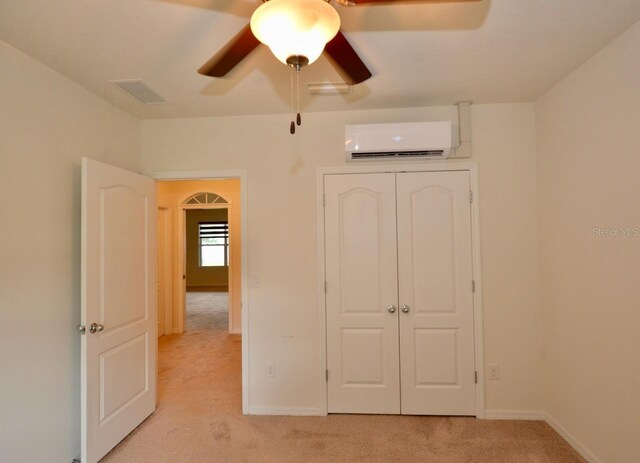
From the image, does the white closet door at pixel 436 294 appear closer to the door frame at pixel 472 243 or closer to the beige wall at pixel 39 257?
the door frame at pixel 472 243

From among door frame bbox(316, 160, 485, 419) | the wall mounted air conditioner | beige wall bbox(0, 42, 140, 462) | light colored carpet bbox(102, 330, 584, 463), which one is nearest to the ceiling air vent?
beige wall bbox(0, 42, 140, 462)

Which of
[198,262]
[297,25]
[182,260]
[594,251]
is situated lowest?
[198,262]

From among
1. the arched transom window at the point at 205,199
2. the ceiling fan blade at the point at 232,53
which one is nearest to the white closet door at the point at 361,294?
the ceiling fan blade at the point at 232,53

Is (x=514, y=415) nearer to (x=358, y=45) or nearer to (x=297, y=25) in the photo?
(x=358, y=45)

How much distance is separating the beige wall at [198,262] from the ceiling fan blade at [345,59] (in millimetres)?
8836

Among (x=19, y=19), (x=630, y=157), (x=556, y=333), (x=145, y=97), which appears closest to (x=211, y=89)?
(x=145, y=97)

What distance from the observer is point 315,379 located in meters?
2.64

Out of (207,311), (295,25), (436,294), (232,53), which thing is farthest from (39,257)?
→ (207,311)

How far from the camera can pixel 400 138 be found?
95.2 inches

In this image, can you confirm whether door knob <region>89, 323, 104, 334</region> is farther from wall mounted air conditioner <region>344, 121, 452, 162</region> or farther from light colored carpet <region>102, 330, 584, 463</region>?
wall mounted air conditioner <region>344, 121, 452, 162</region>

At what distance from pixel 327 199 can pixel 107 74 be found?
1.72m

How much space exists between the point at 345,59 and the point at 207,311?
6.77m

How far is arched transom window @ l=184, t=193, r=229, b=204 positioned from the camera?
524cm

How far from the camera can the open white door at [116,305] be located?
2.02m
